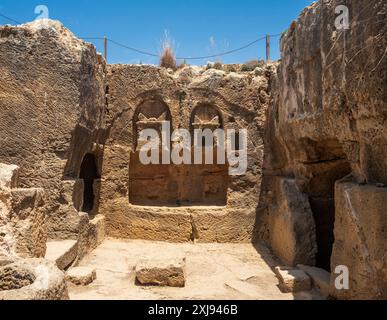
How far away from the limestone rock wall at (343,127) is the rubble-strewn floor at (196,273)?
899mm

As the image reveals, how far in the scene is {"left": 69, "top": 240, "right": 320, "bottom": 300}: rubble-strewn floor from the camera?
4391 mm

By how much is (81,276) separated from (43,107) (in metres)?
2.46

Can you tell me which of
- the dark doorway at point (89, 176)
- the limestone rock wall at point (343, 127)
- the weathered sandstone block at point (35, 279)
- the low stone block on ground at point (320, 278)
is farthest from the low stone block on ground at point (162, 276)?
the dark doorway at point (89, 176)

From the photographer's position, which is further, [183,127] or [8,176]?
[183,127]

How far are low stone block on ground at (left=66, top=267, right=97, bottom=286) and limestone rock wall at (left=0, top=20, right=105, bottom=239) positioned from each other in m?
0.81

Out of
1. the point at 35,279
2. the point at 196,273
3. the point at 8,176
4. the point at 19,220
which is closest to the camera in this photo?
the point at 35,279

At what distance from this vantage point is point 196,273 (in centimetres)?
524

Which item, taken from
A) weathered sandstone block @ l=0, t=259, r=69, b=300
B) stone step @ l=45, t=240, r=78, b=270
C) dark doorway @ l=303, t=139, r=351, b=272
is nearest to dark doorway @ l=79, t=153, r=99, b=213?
stone step @ l=45, t=240, r=78, b=270

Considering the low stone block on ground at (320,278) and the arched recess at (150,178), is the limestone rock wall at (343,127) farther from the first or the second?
the arched recess at (150,178)

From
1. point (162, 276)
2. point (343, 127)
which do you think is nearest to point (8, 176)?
point (162, 276)

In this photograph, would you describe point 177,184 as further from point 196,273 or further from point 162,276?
point 162,276

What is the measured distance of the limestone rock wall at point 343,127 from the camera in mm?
3361
